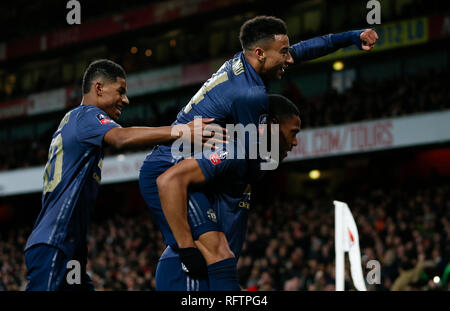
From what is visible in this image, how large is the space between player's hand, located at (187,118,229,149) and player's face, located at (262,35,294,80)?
0.64 metres

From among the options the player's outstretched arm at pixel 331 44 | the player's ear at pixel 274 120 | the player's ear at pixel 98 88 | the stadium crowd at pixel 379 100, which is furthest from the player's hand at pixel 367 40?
the stadium crowd at pixel 379 100

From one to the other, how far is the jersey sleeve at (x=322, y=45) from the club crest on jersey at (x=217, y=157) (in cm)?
134

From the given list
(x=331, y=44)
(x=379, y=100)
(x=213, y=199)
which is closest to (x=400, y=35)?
(x=379, y=100)

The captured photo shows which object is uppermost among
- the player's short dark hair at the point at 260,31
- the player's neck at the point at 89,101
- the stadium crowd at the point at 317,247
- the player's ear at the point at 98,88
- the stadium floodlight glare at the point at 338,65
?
the stadium floodlight glare at the point at 338,65

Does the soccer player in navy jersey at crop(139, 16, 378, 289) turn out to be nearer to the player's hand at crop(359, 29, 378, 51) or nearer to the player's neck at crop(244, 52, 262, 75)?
the player's neck at crop(244, 52, 262, 75)

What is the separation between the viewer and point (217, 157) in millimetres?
4254

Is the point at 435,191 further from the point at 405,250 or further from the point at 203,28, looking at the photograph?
the point at 203,28

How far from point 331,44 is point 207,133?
1.64 meters

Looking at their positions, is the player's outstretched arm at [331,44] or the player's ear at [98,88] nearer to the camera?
the player's ear at [98,88]

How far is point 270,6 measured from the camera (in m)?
27.8

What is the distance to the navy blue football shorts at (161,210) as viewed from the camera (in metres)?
4.29

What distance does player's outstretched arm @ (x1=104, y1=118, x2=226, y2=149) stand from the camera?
4.19 m

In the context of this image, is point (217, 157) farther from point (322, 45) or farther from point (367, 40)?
point (367, 40)

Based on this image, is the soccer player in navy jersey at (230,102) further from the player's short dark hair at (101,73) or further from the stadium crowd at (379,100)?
the stadium crowd at (379,100)
